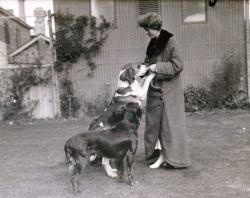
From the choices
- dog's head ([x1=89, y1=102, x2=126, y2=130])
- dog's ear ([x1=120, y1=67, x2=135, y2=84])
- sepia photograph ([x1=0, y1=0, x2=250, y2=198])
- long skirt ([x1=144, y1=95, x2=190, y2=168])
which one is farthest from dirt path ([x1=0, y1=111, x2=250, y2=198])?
dog's ear ([x1=120, y1=67, x2=135, y2=84])

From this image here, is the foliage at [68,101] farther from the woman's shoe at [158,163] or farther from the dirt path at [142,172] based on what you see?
the woman's shoe at [158,163]

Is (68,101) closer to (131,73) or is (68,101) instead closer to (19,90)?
(19,90)

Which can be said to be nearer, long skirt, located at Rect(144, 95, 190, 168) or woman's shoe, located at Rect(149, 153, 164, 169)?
long skirt, located at Rect(144, 95, 190, 168)

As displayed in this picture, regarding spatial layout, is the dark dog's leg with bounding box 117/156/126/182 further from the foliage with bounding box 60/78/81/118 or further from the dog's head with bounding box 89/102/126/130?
the foliage with bounding box 60/78/81/118

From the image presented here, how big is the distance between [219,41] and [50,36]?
463 cm

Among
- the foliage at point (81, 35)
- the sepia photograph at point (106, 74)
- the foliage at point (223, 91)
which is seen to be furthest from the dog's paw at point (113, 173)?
the foliage at point (81, 35)

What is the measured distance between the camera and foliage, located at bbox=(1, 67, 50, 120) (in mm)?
12680

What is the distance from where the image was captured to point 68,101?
516 inches

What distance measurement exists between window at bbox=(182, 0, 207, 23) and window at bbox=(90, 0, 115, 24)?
1982 mm

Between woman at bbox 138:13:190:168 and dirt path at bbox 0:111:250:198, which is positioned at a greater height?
woman at bbox 138:13:190:168

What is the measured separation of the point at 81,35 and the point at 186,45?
2.92m

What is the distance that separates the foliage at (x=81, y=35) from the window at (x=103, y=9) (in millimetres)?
131

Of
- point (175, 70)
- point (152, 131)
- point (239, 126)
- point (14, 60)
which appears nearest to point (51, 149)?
point (152, 131)

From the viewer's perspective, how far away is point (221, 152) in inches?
305
